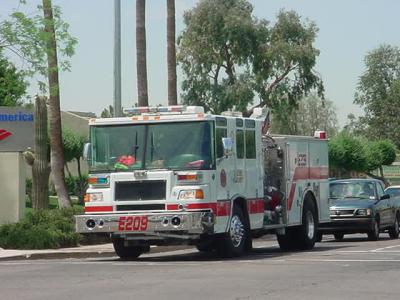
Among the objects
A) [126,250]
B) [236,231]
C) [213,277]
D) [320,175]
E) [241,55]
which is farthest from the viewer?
[241,55]

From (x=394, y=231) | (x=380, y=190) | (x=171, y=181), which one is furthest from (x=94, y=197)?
(x=394, y=231)

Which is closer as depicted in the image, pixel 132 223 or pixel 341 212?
pixel 132 223

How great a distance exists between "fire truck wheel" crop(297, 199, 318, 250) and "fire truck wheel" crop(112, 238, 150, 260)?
4062 millimetres

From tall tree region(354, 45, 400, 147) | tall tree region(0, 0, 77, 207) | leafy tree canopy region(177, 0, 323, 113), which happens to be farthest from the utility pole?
tall tree region(354, 45, 400, 147)

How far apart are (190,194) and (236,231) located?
1.65 meters

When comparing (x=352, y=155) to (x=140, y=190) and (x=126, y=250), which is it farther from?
(x=140, y=190)

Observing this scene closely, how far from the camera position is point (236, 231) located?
21.6 meters

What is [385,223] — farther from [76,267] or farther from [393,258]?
[76,267]

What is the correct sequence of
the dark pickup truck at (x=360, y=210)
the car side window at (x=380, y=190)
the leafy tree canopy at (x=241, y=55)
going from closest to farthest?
the dark pickup truck at (x=360, y=210) → the car side window at (x=380, y=190) → the leafy tree canopy at (x=241, y=55)

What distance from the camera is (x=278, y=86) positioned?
65.8 m

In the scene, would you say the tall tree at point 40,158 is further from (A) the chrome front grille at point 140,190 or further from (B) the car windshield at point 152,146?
(A) the chrome front grille at point 140,190

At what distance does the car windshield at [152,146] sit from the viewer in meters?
20.6

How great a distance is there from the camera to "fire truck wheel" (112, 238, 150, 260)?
22.0 metres

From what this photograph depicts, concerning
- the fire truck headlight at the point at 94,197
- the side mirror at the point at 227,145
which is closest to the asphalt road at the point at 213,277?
the fire truck headlight at the point at 94,197
